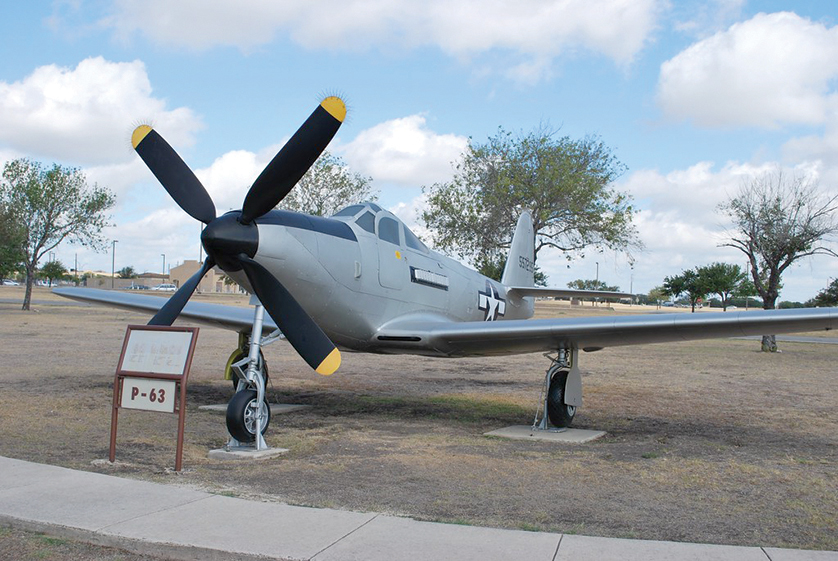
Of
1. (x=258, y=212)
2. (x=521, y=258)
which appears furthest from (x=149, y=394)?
(x=521, y=258)

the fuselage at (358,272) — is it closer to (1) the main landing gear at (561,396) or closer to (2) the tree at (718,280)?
(1) the main landing gear at (561,396)

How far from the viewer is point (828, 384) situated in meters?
14.9

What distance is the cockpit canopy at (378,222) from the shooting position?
30.7 feet

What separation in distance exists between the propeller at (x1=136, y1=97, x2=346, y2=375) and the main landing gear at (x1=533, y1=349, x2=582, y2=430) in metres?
3.20

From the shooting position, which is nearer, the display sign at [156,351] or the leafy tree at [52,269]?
the display sign at [156,351]

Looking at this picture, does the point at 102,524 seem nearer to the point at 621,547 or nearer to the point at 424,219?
the point at 621,547

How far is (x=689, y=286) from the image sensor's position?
49719 millimetres

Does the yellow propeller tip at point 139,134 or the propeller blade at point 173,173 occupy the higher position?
the yellow propeller tip at point 139,134

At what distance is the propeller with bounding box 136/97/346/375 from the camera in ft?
23.3

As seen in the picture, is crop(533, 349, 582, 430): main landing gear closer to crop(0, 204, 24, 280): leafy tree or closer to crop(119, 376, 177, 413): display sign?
crop(119, 376, 177, 413): display sign

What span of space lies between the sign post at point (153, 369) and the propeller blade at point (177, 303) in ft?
2.34

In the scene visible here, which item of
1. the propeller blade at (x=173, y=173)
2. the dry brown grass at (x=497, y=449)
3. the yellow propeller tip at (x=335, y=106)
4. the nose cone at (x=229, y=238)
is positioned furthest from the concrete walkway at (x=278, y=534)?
the yellow propeller tip at (x=335, y=106)

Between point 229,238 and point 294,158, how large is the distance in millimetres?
1052

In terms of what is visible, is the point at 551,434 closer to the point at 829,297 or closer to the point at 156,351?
the point at 156,351
